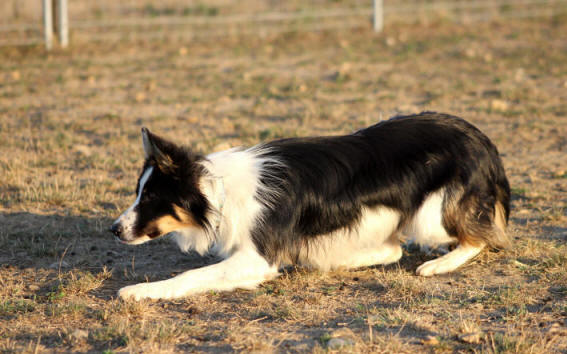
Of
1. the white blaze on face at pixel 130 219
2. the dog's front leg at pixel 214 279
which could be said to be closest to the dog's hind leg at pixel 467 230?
the dog's front leg at pixel 214 279

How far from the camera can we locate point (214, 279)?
477cm

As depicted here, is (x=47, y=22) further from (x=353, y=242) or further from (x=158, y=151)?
(x=353, y=242)

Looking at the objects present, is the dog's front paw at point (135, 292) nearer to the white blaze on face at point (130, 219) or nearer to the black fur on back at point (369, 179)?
the white blaze on face at point (130, 219)

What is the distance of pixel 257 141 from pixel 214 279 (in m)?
3.97

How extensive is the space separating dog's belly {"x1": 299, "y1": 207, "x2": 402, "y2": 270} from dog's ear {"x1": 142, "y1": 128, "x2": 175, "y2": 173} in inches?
45.7

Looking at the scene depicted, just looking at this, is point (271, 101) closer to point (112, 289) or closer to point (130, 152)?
point (130, 152)

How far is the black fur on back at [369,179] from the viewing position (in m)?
4.87

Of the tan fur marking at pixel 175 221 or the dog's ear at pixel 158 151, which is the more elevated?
the dog's ear at pixel 158 151

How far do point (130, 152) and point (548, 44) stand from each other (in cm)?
999

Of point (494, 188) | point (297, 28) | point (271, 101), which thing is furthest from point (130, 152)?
point (297, 28)

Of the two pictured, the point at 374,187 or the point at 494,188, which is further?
the point at 494,188

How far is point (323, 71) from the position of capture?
12828 millimetres

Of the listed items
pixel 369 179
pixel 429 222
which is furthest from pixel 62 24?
pixel 429 222

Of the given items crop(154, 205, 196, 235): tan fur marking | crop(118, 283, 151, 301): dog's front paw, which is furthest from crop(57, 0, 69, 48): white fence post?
crop(118, 283, 151, 301): dog's front paw
